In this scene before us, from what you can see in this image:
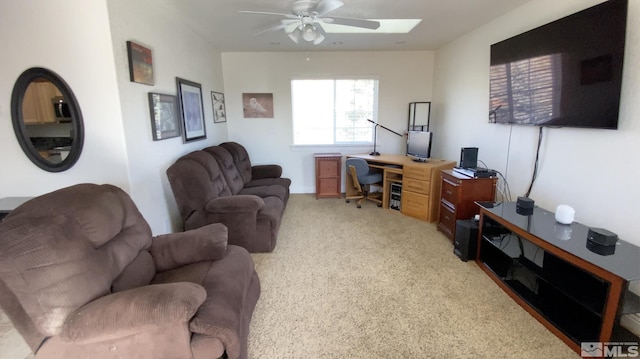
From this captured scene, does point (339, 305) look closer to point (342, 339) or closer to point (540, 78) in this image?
point (342, 339)

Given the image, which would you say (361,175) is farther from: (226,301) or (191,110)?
(226,301)

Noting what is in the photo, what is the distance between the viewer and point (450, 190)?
316cm

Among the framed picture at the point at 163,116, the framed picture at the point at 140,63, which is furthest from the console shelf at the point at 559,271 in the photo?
the framed picture at the point at 140,63

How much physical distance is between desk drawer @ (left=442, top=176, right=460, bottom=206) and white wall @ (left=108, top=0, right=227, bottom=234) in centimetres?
296

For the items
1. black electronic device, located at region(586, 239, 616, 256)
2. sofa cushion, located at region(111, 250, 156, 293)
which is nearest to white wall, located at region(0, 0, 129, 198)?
sofa cushion, located at region(111, 250, 156, 293)

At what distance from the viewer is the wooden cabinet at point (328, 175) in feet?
15.4

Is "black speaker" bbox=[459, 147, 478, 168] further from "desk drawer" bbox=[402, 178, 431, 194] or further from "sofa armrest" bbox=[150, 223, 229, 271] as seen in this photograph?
"sofa armrest" bbox=[150, 223, 229, 271]

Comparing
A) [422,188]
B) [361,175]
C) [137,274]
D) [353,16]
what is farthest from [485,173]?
[137,274]

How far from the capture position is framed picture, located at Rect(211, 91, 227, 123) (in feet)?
14.1

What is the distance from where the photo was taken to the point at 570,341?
1.72 meters

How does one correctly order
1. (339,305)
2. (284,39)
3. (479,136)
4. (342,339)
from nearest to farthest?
1. (342,339)
2. (339,305)
3. (479,136)
4. (284,39)

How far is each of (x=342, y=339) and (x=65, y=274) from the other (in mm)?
1473

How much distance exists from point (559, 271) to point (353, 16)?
9.57 feet

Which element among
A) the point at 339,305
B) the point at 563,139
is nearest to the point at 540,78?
the point at 563,139
